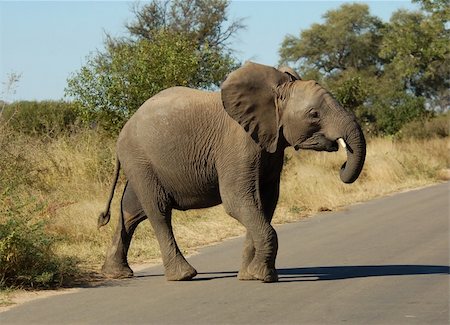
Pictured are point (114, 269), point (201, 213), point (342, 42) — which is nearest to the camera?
point (114, 269)

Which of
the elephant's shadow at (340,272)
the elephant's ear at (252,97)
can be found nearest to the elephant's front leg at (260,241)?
the elephant's shadow at (340,272)

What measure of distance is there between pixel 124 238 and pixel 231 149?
1867 mm

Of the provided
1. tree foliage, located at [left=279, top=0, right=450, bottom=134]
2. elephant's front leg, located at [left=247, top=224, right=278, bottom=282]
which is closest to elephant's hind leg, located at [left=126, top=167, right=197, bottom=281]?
elephant's front leg, located at [left=247, top=224, right=278, bottom=282]

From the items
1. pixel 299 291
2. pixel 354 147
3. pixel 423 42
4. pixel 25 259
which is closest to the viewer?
pixel 299 291

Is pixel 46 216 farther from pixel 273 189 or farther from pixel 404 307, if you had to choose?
pixel 404 307

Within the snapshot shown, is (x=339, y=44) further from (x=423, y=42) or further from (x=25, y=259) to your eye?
(x=25, y=259)

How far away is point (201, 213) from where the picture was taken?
57.6 feet

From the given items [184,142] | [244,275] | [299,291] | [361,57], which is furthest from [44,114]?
[361,57]

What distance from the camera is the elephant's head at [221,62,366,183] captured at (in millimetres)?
10203

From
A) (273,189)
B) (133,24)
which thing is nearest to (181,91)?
(273,189)

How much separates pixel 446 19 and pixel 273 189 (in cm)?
3592

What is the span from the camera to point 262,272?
34.2ft

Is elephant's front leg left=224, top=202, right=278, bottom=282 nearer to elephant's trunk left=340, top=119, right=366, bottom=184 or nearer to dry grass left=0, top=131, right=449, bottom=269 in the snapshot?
elephant's trunk left=340, top=119, right=366, bottom=184

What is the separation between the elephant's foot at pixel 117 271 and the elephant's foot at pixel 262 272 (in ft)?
5.25
